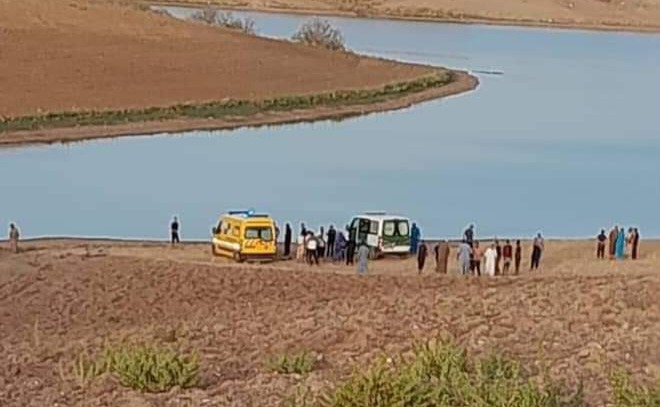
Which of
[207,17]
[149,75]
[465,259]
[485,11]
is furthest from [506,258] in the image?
[485,11]

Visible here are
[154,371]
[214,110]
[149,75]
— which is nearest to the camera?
[154,371]

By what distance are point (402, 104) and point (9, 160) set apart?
27250 millimetres

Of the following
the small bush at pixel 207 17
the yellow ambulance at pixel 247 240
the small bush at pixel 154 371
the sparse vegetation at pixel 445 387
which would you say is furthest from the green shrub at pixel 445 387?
the small bush at pixel 207 17

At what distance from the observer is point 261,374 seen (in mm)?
11305

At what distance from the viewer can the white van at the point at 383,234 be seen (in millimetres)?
33125

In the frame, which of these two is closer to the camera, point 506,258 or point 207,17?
point 506,258

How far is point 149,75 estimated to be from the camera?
238ft

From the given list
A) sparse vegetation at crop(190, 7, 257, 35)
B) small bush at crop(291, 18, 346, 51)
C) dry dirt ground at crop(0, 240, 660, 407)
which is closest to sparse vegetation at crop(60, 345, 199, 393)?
dry dirt ground at crop(0, 240, 660, 407)

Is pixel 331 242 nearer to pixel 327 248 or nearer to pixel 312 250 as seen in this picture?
pixel 327 248

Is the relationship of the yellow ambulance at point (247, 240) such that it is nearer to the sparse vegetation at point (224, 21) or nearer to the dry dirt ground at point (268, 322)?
A: the dry dirt ground at point (268, 322)

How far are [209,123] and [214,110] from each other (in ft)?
8.88

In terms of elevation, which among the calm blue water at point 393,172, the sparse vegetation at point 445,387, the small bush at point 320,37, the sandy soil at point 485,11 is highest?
the sandy soil at point 485,11

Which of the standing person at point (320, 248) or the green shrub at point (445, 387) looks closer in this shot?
the green shrub at point (445, 387)

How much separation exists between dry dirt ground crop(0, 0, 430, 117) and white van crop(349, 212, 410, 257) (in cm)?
2921
